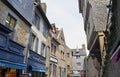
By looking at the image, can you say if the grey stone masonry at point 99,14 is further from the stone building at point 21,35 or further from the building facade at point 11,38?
Answer: the building facade at point 11,38

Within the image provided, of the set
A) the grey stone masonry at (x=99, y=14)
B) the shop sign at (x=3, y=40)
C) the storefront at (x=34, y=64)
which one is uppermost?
the grey stone masonry at (x=99, y=14)

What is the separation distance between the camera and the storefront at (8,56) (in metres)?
9.55

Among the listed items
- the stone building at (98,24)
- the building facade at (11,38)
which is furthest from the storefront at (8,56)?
the stone building at (98,24)

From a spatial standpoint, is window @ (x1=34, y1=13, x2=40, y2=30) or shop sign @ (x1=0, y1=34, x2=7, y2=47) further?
window @ (x1=34, y1=13, x2=40, y2=30)

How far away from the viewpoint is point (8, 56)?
1052cm

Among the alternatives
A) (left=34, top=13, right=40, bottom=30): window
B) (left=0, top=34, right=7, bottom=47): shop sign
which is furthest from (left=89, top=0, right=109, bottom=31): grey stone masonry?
(left=0, top=34, right=7, bottom=47): shop sign

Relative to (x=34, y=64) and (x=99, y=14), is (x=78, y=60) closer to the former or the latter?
(x=34, y=64)

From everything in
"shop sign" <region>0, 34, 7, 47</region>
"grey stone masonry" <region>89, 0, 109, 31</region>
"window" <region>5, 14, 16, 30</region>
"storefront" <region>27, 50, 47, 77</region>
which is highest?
"grey stone masonry" <region>89, 0, 109, 31</region>

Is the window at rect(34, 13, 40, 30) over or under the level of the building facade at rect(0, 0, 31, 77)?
over

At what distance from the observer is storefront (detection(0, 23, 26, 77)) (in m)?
9.55

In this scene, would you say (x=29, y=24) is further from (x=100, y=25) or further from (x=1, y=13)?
(x=100, y=25)

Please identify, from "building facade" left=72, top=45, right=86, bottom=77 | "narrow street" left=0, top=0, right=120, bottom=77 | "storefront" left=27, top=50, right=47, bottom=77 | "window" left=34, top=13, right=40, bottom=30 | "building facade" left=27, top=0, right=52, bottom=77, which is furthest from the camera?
"building facade" left=72, top=45, right=86, bottom=77

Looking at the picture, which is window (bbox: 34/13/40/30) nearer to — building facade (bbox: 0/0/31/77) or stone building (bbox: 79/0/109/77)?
building facade (bbox: 0/0/31/77)

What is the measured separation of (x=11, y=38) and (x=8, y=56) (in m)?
1.44
